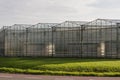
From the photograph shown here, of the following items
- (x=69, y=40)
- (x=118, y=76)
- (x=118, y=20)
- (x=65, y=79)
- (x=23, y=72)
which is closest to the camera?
(x=65, y=79)

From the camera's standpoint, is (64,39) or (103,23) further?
(64,39)

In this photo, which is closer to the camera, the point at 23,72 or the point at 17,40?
the point at 23,72

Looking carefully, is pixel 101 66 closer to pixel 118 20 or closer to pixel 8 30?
pixel 118 20

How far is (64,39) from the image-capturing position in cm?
4953

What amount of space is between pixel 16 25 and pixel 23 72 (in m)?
26.8

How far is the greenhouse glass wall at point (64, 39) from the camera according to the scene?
45031 millimetres

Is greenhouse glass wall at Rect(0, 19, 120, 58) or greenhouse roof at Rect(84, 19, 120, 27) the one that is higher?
greenhouse roof at Rect(84, 19, 120, 27)

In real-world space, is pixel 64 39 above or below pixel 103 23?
below

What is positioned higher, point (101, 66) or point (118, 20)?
point (118, 20)

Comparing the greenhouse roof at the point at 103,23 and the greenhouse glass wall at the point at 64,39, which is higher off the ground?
the greenhouse roof at the point at 103,23

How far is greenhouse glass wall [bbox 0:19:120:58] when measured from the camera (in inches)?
1773

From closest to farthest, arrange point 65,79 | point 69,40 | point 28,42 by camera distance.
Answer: point 65,79, point 69,40, point 28,42

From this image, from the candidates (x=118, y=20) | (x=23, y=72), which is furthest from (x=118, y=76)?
A: (x=118, y=20)

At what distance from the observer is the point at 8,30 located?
5547cm
